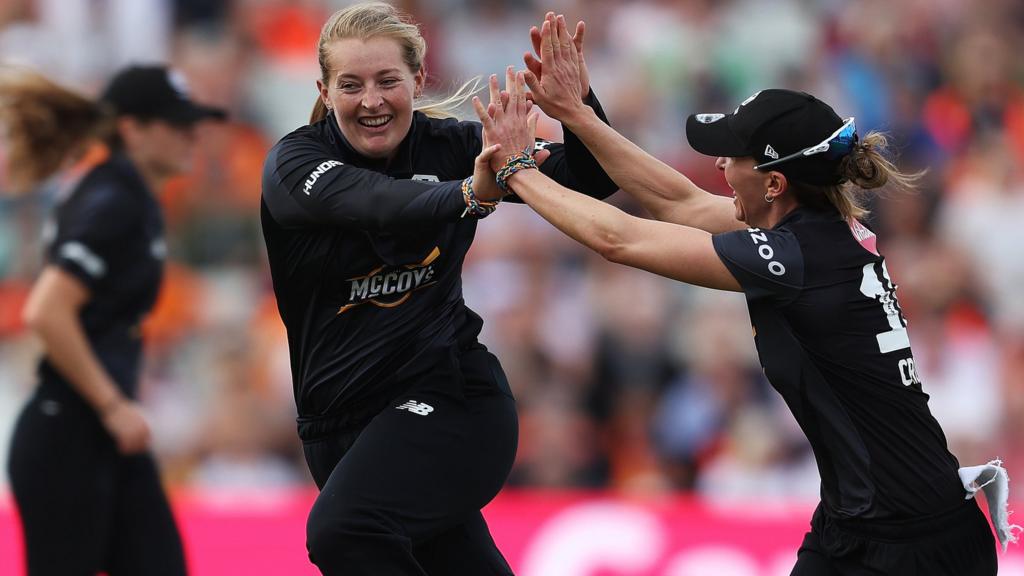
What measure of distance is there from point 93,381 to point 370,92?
1.87 metres

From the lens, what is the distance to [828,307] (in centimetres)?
388

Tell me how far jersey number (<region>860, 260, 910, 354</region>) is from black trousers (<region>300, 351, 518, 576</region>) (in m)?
1.10

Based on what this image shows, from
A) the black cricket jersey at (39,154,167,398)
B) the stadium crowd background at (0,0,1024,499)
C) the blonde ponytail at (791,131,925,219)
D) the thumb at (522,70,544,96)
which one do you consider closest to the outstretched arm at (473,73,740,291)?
the thumb at (522,70,544,96)

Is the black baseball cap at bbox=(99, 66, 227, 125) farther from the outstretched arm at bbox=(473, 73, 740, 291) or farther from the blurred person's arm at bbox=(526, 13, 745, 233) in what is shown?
the outstretched arm at bbox=(473, 73, 740, 291)

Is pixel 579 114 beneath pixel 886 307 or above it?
above

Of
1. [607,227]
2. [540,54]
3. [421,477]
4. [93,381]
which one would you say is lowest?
[421,477]

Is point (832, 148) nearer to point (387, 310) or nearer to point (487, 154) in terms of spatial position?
point (487, 154)

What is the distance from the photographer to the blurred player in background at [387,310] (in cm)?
394

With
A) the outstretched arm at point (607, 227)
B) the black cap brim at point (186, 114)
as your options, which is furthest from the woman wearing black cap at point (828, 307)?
the black cap brim at point (186, 114)

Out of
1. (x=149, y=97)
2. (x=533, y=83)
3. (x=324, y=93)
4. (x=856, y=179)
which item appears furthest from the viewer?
(x=149, y=97)

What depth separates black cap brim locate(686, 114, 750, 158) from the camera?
13.3 feet

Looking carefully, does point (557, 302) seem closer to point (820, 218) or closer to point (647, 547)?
A: point (647, 547)

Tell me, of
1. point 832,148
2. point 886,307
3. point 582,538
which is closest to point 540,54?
point 832,148

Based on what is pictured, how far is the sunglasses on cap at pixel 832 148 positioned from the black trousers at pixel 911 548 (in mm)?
989
